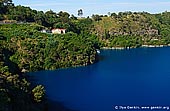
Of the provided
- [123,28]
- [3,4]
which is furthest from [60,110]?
[123,28]

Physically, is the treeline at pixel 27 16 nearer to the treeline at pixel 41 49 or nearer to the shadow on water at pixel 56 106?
the treeline at pixel 41 49

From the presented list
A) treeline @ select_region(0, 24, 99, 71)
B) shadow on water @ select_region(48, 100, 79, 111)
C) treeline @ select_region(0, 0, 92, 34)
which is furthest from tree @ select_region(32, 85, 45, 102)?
treeline @ select_region(0, 0, 92, 34)

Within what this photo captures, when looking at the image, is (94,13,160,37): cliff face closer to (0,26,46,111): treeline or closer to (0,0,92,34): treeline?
(0,0,92,34): treeline

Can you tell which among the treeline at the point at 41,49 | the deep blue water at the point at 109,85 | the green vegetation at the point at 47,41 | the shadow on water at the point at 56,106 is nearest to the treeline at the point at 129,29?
the green vegetation at the point at 47,41

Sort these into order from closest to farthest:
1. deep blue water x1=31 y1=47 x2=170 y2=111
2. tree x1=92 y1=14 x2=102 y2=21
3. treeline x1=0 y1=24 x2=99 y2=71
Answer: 1. deep blue water x1=31 y1=47 x2=170 y2=111
2. treeline x1=0 y1=24 x2=99 y2=71
3. tree x1=92 y1=14 x2=102 y2=21

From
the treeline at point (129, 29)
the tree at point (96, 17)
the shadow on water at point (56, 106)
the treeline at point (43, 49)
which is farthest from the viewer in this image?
the tree at point (96, 17)

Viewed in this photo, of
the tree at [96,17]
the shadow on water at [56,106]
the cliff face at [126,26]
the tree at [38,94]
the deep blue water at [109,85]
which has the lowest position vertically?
the deep blue water at [109,85]
